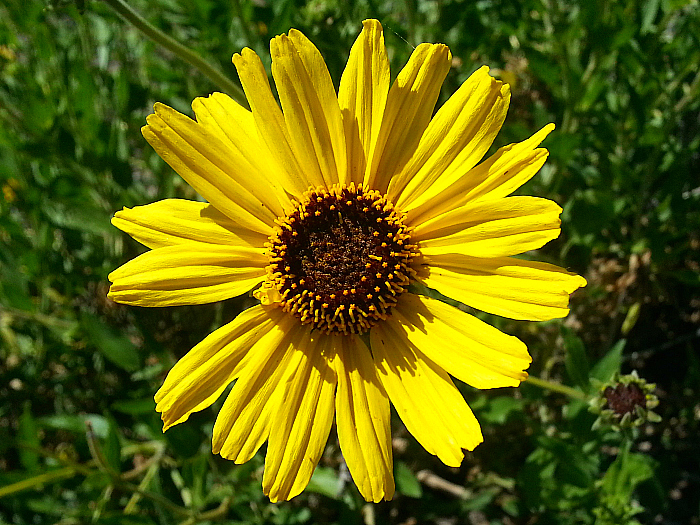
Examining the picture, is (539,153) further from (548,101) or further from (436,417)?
(548,101)

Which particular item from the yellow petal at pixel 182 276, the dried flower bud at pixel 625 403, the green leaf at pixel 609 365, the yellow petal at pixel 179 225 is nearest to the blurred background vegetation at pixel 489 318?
the green leaf at pixel 609 365

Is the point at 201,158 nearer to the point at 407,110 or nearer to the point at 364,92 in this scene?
the point at 364,92

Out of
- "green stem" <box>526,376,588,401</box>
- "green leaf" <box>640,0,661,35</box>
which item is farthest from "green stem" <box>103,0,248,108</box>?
"green leaf" <box>640,0,661,35</box>

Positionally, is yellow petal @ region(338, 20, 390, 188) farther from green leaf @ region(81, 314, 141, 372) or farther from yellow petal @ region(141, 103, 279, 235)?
green leaf @ region(81, 314, 141, 372)

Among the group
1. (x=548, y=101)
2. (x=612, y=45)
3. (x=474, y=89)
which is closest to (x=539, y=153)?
(x=474, y=89)

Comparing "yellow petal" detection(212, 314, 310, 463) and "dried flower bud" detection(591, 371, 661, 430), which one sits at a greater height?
"dried flower bud" detection(591, 371, 661, 430)
